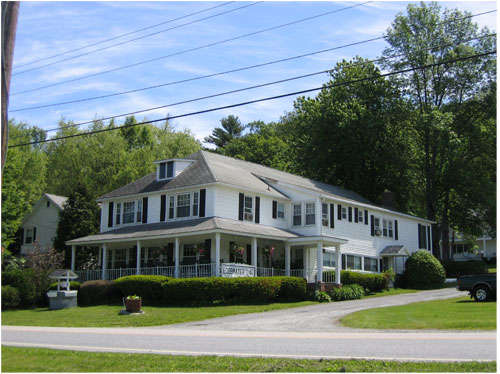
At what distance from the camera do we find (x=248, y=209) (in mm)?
34469

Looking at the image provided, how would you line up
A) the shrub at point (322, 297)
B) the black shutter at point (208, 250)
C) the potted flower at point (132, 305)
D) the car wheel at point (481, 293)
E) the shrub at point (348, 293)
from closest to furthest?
1. the potted flower at point (132, 305)
2. the car wheel at point (481, 293)
3. the shrub at point (322, 297)
4. the black shutter at point (208, 250)
5. the shrub at point (348, 293)

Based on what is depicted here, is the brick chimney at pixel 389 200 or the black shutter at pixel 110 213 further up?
the brick chimney at pixel 389 200

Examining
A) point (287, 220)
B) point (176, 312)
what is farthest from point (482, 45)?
point (176, 312)

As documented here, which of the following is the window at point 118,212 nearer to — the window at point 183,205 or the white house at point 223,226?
the white house at point 223,226

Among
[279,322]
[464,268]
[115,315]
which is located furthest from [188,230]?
[464,268]

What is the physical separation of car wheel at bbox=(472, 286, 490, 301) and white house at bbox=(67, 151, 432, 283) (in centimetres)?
872

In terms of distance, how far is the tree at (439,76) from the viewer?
161 feet

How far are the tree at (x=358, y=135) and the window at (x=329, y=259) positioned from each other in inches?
634

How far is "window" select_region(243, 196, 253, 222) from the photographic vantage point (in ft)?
112

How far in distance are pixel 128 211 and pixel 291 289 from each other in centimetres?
1352

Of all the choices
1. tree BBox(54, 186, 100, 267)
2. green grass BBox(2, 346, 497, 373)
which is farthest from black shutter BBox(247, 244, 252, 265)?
green grass BBox(2, 346, 497, 373)

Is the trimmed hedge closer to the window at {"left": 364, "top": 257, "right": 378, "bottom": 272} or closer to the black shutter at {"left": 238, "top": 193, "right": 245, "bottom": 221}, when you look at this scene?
the window at {"left": 364, "top": 257, "right": 378, "bottom": 272}

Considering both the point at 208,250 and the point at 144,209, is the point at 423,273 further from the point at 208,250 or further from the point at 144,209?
the point at 144,209

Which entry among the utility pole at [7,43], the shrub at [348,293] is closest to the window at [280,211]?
the shrub at [348,293]
